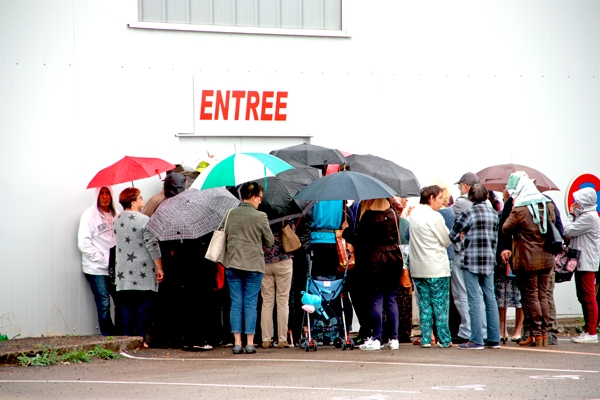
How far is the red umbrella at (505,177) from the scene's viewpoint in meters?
14.3

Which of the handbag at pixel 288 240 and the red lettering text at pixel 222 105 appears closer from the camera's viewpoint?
the handbag at pixel 288 240

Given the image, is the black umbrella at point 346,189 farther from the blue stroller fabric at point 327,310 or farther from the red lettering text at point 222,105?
the red lettering text at point 222,105

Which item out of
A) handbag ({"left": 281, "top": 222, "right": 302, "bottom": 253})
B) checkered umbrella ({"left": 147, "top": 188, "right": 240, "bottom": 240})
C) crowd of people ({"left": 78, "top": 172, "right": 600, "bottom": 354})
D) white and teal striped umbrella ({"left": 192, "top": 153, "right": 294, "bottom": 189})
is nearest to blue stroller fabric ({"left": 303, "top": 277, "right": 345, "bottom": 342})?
crowd of people ({"left": 78, "top": 172, "right": 600, "bottom": 354})

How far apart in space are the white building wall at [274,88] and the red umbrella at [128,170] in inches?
17.4

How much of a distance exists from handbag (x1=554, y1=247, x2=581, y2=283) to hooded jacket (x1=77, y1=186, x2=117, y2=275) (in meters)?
5.80

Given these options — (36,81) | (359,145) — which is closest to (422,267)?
(359,145)

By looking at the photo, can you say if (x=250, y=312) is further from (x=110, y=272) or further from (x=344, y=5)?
(x=344, y=5)

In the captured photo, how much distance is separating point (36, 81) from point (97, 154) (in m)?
1.22

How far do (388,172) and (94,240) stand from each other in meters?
3.92

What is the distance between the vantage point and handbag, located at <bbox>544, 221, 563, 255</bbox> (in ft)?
39.9

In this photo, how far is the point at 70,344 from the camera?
11664mm

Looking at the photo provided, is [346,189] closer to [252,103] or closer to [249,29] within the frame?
[252,103]

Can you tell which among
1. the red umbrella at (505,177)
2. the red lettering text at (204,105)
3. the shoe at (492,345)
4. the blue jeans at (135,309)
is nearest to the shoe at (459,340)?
the shoe at (492,345)

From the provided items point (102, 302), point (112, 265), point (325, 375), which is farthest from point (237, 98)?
point (325, 375)
